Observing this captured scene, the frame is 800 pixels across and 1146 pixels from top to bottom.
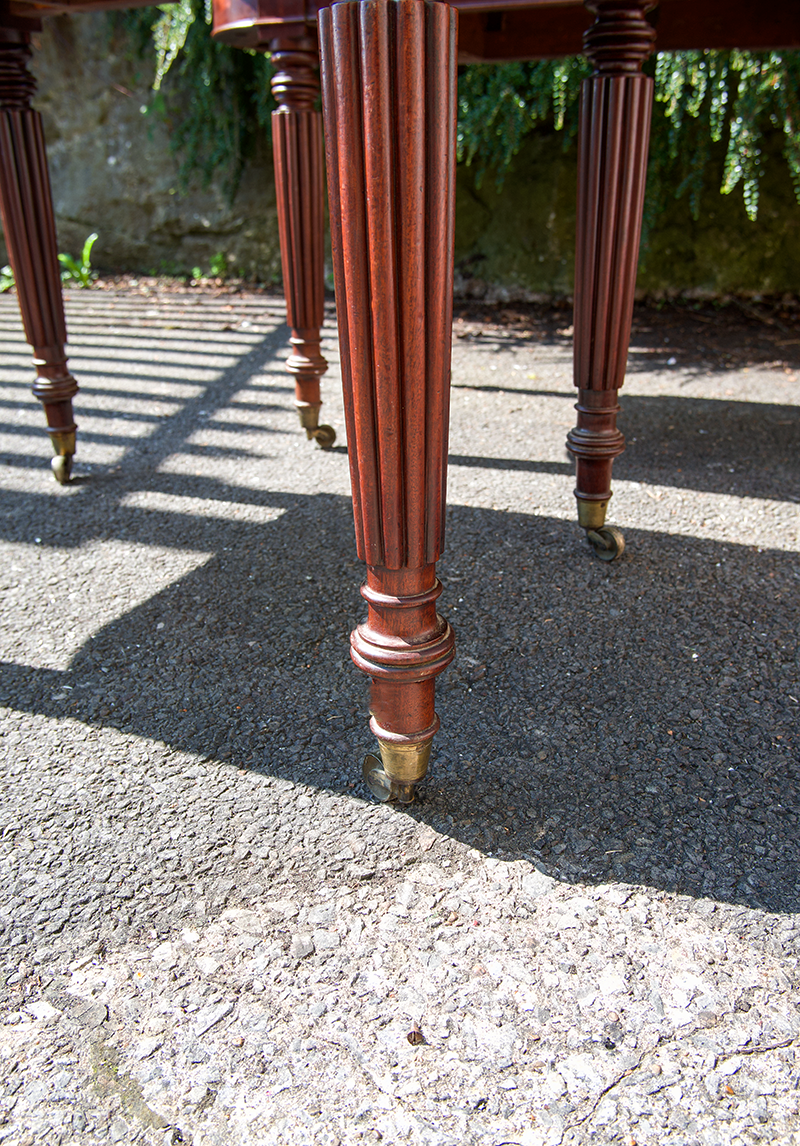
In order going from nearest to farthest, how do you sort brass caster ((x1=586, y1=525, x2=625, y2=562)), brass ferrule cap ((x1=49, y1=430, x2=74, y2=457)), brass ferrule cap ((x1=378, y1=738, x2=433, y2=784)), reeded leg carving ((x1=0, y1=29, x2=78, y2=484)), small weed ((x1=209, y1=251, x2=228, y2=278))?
brass ferrule cap ((x1=378, y1=738, x2=433, y2=784)) < brass caster ((x1=586, y1=525, x2=625, y2=562)) < reeded leg carving ((x1=0, y1=29, x2=78, y2=484)) < brass ferrule cap ((x1=49, y1=430, x2=74, y2=457)) < small weed ((x1=209, y1=251, x2=228, y2=278))

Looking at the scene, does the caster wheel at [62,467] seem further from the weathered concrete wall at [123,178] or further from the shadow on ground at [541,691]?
the weathered concrete wall at [123,178]

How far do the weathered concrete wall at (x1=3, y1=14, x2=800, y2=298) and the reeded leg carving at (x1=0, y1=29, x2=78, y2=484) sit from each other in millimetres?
2904

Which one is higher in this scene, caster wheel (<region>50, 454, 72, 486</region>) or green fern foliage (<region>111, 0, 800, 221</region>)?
green fern foliage (<region>111, 0, 800, 221</region>)

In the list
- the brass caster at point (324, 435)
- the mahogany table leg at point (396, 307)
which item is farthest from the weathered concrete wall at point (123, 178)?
the mahogany table leg at point (396, 307)

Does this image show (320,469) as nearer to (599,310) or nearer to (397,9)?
(599,310)

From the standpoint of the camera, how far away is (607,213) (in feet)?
5.33

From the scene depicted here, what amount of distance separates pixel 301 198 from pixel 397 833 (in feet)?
5.62

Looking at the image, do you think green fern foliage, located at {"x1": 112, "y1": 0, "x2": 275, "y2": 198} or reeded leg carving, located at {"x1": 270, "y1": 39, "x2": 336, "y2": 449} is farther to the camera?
green fern foliage, located at {"x1": 112, "y1": 0, "x2": 275, "y2": 198}

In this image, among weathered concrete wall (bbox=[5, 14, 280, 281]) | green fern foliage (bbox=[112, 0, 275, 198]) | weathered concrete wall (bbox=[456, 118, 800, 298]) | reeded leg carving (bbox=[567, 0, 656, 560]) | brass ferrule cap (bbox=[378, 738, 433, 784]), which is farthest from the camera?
weathered concrete wall (bbox=[5, 14, 280, 281])

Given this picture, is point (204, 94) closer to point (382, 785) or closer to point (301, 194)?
point (301, 194)

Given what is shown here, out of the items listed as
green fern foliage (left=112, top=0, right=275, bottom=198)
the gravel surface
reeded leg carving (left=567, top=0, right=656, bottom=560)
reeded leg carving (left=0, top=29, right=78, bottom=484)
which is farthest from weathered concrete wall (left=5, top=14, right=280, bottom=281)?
reeded leg carving (left=567, top=0, right=656, bottom=560)

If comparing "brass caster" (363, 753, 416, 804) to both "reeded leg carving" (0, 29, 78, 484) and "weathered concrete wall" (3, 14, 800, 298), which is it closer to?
"reeded leg carving" (0, 29, 78, 484)

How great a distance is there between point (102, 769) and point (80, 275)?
4.80 m

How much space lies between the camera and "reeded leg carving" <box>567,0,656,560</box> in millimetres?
1577
